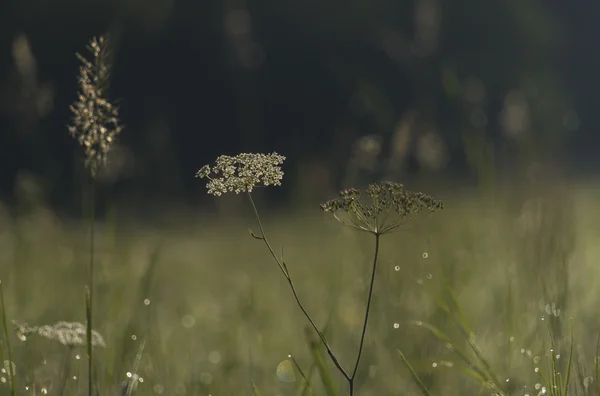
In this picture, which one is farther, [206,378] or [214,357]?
[214,357]

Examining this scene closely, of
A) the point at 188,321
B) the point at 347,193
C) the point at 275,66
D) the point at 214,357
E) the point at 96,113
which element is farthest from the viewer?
the point at 275,66

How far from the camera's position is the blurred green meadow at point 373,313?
194cm

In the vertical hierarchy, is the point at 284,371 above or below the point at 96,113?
below

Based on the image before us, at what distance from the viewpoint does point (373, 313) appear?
252 cm

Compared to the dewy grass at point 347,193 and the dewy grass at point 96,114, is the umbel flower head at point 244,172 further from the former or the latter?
the dewy grass at point 96,114

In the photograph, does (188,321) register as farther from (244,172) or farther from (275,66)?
(275,66)

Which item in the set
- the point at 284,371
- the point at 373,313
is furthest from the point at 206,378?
the point at 284,371

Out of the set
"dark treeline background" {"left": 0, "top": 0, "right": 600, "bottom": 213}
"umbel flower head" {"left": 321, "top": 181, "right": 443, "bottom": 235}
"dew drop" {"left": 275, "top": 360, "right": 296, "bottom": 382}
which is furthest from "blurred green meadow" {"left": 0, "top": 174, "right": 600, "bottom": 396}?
"dark treeline background" {"left": 0, "top": 0, "right": 600, "bottom": 213}


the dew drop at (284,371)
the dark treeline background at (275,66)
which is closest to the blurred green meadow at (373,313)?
the dew drop at (284,371)

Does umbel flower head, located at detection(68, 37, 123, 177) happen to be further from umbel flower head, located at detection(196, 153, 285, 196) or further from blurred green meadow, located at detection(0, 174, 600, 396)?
blurred green meadow, located at detection(0, 174, 600, 396)

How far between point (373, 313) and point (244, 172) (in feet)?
4.33

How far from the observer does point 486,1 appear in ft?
78.3

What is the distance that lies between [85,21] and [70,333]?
63.2 feet

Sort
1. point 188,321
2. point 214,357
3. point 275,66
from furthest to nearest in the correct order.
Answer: point 275,66 → point 188,321 → point 214,357
